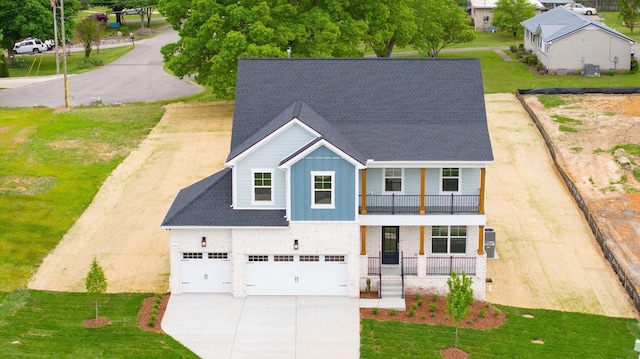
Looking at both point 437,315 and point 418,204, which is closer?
point 437,315

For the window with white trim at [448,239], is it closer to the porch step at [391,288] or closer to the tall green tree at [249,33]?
the porch step at [391,288]

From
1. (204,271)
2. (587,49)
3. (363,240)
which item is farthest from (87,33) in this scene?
(363,240)

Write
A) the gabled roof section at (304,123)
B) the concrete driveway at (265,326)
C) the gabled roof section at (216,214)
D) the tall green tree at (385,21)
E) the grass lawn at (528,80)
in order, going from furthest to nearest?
the grass lawn at (528,80)
the tall green tree at (385,21)
the gabled roof section at (216,214)
the gabled roof section at (304,123)
the concrete driveway at (265,326)

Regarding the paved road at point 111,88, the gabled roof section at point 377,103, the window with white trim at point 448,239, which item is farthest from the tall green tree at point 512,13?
the window with white trim at point 448,239

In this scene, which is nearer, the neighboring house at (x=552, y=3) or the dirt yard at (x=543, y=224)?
the dirt yard at (x=543, y=224)

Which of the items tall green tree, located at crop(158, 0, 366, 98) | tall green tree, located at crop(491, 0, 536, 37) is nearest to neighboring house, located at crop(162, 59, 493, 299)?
tall green tree, located at crop(158, 0, 366, 98)

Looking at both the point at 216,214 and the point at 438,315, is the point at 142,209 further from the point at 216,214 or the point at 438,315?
the point at 438,315

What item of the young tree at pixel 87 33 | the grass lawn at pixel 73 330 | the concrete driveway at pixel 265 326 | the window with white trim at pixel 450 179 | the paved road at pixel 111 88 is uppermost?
the young tree at pixel 87 33
